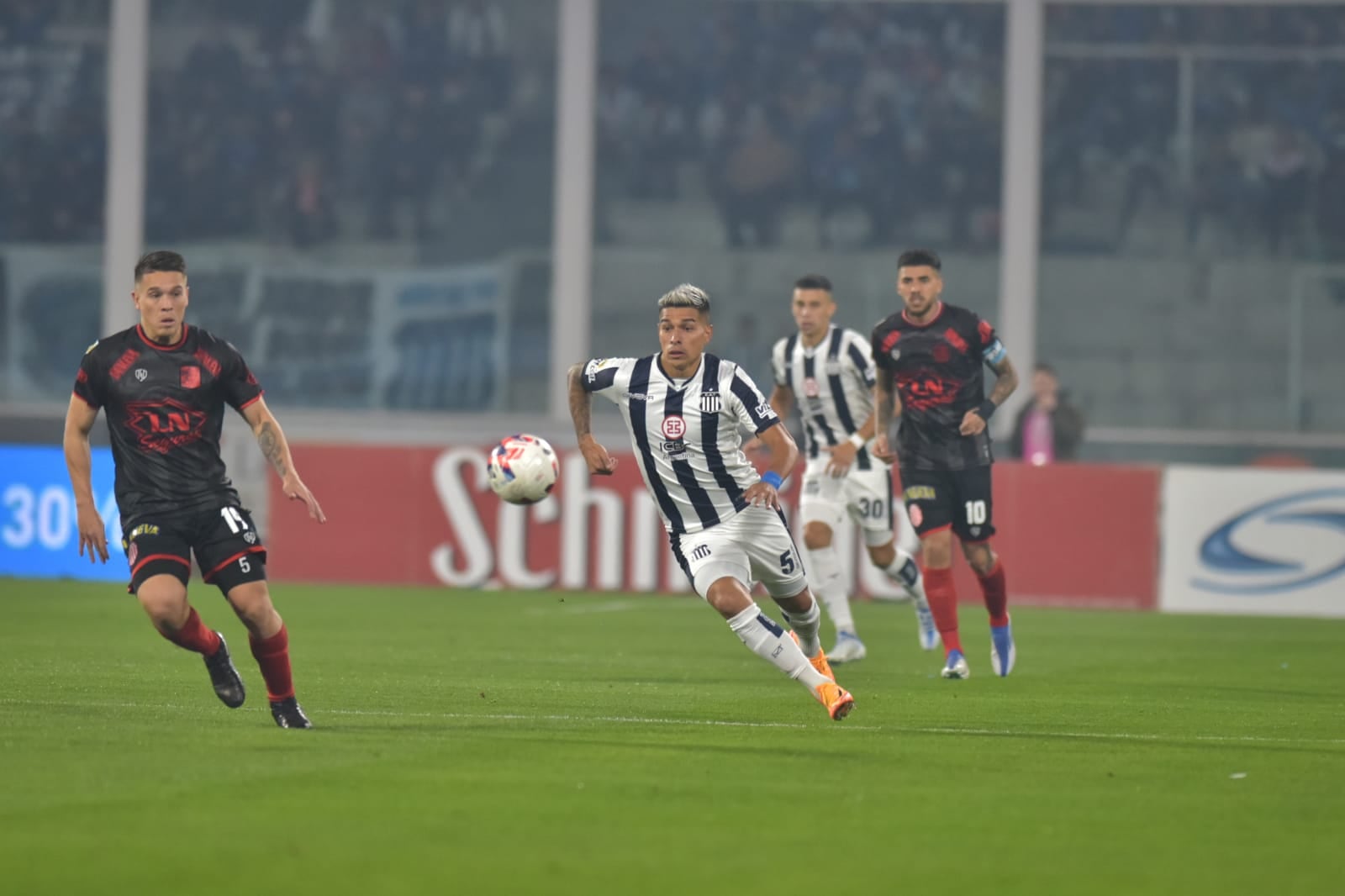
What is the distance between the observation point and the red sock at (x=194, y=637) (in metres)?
8.25

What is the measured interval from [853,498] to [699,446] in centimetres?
381

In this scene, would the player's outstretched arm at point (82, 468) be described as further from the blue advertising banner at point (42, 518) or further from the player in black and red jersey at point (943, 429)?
the blue advertising banner at point (42, 518)

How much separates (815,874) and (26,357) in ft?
69.7

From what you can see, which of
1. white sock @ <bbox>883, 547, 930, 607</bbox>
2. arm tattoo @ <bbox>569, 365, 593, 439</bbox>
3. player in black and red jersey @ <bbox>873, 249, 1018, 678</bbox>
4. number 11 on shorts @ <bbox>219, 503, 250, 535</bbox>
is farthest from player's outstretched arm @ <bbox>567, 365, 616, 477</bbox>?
white sock @ <bbox>883, 547, 930, 607</bbox>

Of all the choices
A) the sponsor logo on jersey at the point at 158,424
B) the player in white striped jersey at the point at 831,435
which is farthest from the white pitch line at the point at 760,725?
the player in white striped jersey at the point at 831,435

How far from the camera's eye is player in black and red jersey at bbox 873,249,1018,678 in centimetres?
1138

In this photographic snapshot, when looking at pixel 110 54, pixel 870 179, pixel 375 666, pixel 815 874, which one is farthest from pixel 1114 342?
pixel 815 874

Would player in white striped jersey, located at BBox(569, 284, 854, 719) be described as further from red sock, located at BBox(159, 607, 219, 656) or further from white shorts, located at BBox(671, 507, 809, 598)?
red sock, located at BBox(159, 607, 219, 656)

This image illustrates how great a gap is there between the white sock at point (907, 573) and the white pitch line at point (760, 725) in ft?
13.1

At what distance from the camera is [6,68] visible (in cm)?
2541

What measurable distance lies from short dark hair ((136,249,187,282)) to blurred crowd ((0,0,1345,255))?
54.1ft

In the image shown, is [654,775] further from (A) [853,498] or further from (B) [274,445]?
(A) [853,498]

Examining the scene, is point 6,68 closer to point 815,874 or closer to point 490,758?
point 490,758

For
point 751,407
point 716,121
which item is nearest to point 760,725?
point 751,407
